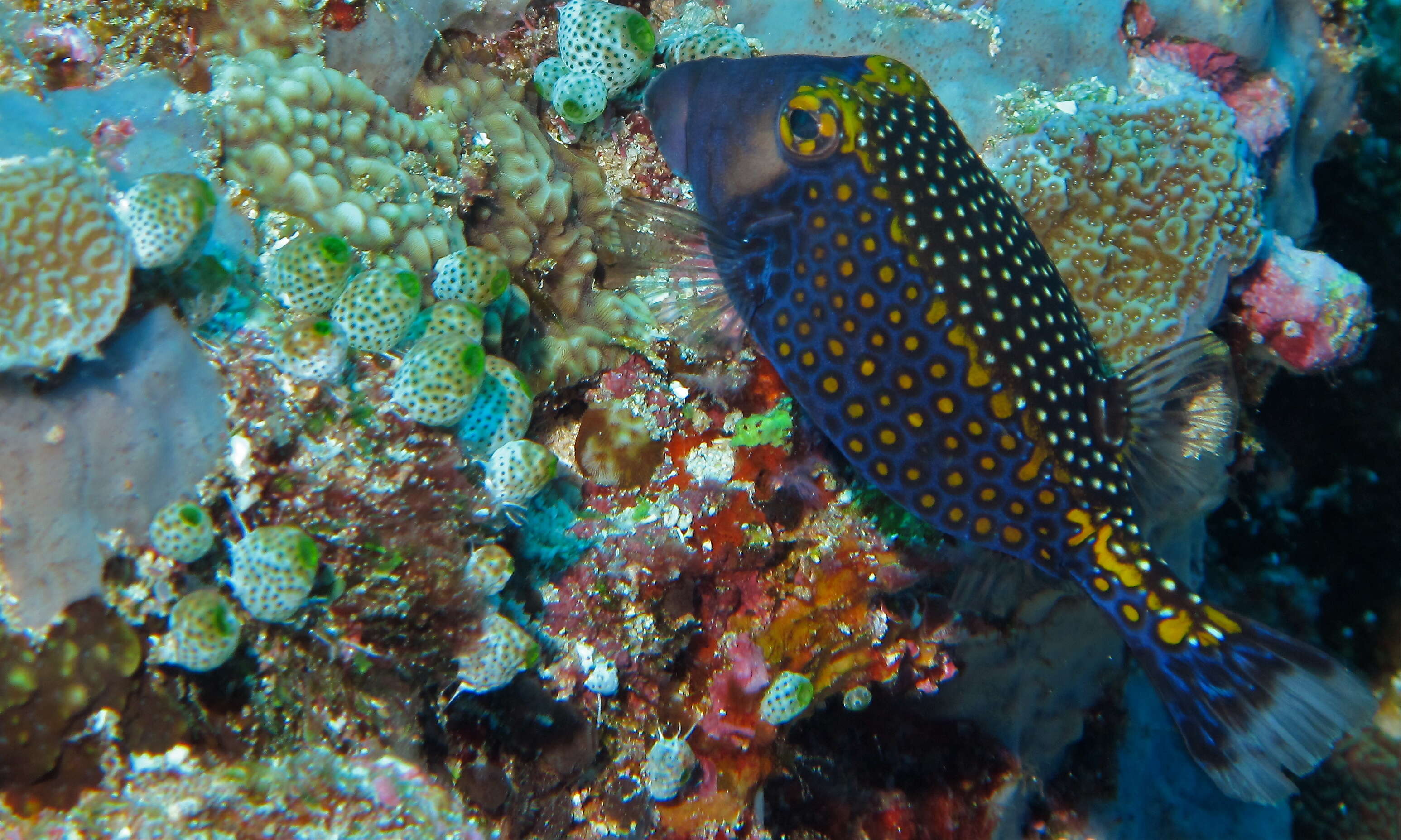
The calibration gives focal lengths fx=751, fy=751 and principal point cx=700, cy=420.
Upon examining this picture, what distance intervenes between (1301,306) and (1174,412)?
1989 millimetres

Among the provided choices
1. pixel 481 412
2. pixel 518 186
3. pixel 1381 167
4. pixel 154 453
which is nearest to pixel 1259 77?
pixel 1381 167

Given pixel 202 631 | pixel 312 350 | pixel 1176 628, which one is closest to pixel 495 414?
pixel 312 350

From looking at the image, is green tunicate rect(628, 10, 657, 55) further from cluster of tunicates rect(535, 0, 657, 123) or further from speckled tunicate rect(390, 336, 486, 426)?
speckled tunicate rect(390, 336, 486, 426)

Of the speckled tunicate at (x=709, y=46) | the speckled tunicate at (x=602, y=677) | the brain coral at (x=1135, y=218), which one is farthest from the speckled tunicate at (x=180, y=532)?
the brain coral at (x=1135, y=218)

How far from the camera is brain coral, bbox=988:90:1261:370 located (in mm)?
4082

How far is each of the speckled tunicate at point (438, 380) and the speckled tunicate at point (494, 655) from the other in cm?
87

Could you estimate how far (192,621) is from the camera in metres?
2.39

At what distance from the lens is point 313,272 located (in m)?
2.78

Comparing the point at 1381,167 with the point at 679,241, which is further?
the point at 1381,167

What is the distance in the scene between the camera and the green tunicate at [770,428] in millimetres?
3922

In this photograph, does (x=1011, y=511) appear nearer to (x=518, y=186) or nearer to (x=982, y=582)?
(x=982, y=582)

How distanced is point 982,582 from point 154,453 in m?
3.51

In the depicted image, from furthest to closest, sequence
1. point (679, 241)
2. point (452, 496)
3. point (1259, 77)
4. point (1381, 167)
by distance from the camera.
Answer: point (1381, 167) < point (1259, 77) < point (679, 241) < point (452, 496)

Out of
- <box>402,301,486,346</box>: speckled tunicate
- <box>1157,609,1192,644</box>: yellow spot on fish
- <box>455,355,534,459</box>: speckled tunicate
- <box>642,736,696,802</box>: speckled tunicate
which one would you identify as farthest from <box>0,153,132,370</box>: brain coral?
<box>1157,609,1192,644</box>: yellow spot on fish
